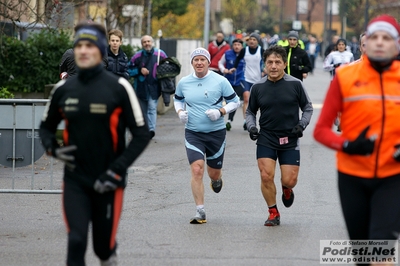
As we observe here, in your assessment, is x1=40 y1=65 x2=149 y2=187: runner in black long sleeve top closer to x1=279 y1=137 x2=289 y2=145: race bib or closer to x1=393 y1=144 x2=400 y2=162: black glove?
x1=393 y1=144 x2=400 y2=162: black glove

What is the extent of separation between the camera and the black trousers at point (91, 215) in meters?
5.59

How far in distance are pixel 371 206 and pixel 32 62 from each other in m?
14.5

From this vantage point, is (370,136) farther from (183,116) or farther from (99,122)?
(183,116)

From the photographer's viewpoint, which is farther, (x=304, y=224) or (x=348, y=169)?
(x=304, y=224)

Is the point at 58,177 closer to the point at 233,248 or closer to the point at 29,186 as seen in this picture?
the point at 29,186

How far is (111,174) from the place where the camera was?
5590 mm

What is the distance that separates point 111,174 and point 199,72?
4.13 meters

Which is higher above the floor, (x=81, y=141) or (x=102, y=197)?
(x=81, y=141)

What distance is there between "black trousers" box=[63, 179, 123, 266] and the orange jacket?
139cm

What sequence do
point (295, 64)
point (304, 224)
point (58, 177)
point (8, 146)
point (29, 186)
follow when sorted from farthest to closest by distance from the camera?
point (295, 64) < point (58, 177) < point (29, 186) < point (8, 146) < point (304, 224)

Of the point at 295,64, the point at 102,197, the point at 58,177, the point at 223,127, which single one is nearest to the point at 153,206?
the point at 223,127

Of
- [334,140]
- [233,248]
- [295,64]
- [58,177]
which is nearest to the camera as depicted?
[334,140]

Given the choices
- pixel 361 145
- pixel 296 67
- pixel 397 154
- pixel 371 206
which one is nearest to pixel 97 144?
pixel 361 145

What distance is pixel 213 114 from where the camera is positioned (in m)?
9.41
